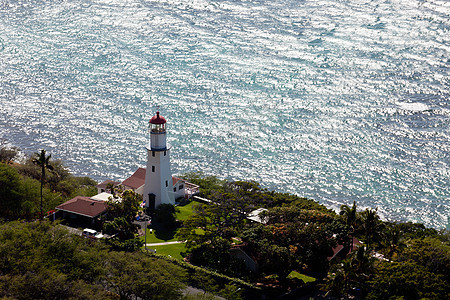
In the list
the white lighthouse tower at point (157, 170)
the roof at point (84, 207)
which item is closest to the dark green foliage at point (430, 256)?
the white lighthouse tower at point (157, 170)

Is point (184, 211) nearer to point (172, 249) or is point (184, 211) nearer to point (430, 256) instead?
point (172, 249)

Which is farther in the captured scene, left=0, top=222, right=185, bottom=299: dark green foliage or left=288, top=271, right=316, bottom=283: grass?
left=288, top=271, right=316, bottom=283: grass

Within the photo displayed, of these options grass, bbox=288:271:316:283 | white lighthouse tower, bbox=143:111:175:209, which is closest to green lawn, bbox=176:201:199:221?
white lighthouse tower, bbox=143:111:175:209

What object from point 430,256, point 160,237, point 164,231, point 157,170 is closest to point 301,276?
point 430,256

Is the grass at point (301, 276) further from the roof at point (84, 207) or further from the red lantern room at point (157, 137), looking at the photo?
the roof at point (84, 207)

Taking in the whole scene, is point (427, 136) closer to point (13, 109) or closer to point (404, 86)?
point (404, 86)

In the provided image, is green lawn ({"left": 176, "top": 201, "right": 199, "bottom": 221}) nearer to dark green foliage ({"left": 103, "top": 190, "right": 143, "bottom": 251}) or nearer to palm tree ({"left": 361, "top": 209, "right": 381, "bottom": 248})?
dark green foliage ({"left": 103, "top": 190, "right": 143, "bottom": 251})
